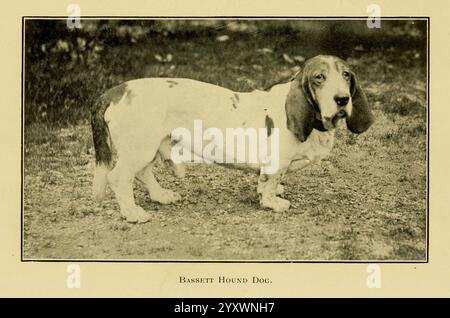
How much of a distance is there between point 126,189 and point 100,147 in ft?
1.14

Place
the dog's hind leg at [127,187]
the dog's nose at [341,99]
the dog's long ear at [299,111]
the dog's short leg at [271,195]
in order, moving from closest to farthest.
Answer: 1. the dog's nose at [341,99]
2. the dog's long ear at [299,111]
3. the dog's hind leg at [127,187]
4. the dog's short leg at [271,195]

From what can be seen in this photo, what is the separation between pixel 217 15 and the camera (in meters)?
5.14

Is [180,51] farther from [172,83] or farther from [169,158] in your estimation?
[169,158]

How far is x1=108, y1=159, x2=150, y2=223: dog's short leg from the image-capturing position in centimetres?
504

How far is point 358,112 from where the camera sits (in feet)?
16.5

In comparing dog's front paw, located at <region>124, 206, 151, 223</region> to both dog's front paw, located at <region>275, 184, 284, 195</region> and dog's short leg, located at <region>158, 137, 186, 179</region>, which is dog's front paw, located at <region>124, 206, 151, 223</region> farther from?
dog's front paw, located at <region>275, 184, 284, 195</region>

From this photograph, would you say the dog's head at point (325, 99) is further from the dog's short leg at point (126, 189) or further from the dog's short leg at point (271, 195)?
the dog's short leg at point (126, 189)

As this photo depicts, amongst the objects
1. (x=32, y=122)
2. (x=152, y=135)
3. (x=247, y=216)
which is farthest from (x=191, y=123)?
(x=32, y=122)

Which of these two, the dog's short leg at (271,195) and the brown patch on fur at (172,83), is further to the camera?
the dog's short leg at (271,195)

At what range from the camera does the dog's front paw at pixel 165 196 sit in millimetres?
5230

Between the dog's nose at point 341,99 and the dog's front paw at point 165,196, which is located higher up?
the dog's nose at point 341,99

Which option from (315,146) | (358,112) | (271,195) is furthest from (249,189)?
(358,112)
